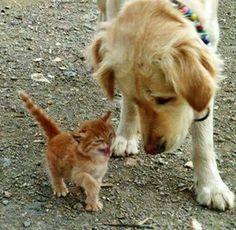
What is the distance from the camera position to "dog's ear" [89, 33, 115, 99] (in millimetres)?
3295

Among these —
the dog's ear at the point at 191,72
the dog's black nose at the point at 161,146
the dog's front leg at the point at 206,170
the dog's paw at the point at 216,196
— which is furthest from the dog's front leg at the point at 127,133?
the dog's ear at the point at 191,72

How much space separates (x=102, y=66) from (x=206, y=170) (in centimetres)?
83

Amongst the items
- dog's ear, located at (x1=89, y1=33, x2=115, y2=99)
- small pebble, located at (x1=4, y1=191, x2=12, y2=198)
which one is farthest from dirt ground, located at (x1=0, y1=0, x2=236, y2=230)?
dog's ear, located at (x1=89, y1=33, x2=115, y2=99)

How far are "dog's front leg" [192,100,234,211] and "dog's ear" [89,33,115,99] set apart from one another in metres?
0.54

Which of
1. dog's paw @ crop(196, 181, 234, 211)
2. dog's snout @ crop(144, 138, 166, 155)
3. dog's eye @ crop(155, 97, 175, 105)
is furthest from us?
dog's paw @ crop(196, 181, 234, 211)

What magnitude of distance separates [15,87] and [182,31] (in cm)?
203

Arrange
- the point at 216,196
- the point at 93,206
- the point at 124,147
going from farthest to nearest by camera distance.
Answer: the point at 124,147
the point at 216,196
the point at 93,206

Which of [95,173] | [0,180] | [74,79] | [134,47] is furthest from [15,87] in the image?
[134,47]

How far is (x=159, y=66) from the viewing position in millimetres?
3041

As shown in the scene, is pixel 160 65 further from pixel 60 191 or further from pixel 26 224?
pixel 26 224

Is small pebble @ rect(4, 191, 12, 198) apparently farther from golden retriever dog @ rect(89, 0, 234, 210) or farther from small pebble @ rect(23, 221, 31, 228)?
golden retriever dog @ rect(89, 0, 234, 210)

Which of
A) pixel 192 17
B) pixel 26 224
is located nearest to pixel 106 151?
pixel 26 224

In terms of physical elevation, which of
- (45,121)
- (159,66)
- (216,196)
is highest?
(159,66)

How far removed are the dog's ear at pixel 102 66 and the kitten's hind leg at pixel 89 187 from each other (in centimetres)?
47
